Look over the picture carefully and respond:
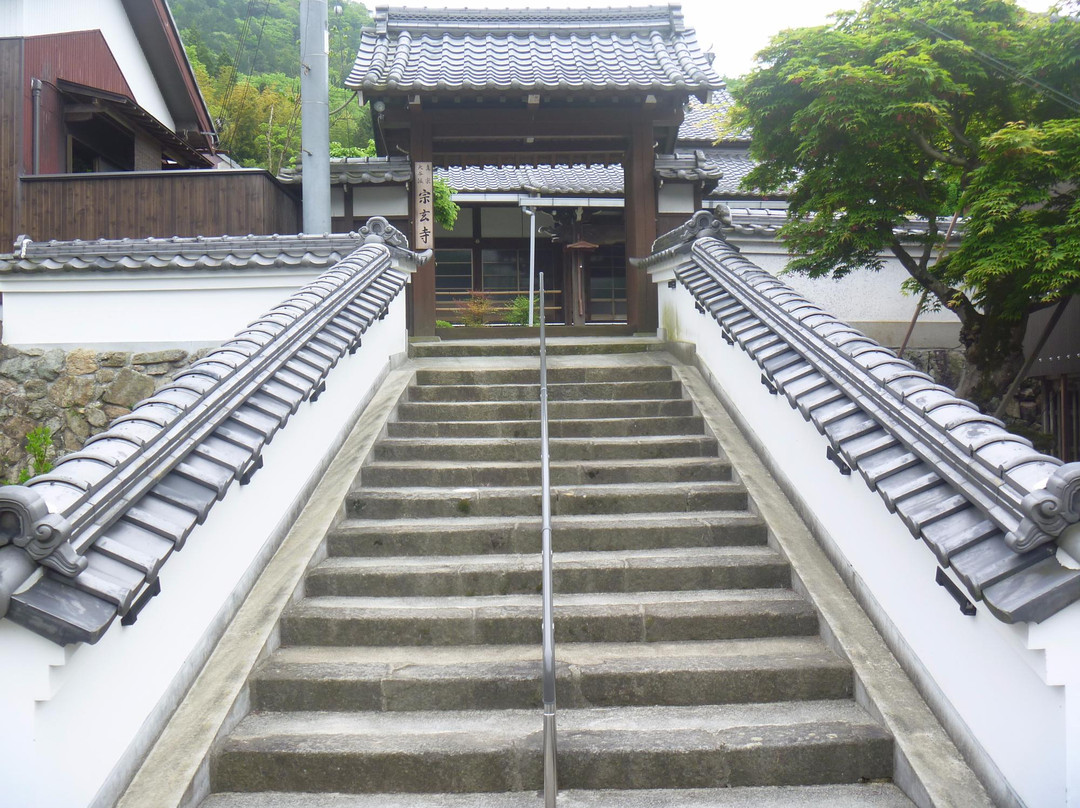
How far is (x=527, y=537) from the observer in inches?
183

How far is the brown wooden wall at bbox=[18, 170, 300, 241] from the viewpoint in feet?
32.3

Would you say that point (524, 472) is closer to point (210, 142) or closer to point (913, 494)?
point (913, 494)

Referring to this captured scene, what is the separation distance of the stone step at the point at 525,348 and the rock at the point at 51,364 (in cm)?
310

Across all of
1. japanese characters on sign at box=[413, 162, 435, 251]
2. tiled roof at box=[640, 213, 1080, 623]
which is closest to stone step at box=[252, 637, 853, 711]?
tiled roof at box=[640, 213, 1080, 623]

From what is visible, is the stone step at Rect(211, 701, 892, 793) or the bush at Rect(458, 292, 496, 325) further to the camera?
the bush at Rect(458, 292, 496, 325)

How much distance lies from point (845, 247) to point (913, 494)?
4.14 m

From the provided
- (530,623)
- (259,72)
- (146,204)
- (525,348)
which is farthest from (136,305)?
(259,72)

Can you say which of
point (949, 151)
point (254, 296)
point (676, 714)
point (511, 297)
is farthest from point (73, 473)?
point (511, 297)

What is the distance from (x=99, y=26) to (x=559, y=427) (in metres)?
11.4

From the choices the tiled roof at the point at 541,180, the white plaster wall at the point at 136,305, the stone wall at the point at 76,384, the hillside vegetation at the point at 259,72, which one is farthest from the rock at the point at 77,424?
the hillside vegetation at the point at 259,72

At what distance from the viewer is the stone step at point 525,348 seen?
7.92 m

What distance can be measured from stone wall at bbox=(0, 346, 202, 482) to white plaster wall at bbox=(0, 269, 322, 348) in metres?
0.12

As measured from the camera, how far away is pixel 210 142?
16594 mm

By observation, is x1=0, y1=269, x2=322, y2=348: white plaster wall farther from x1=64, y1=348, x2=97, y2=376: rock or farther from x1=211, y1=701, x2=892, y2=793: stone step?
x1=211, y1=701, x2=892, y2=793: stone step
